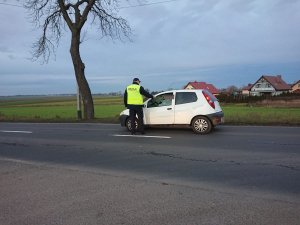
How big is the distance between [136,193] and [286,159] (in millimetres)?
3743

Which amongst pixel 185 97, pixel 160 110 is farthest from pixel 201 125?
pixel 160 110

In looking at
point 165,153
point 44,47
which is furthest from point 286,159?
point 44,47

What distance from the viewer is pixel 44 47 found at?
24.3m

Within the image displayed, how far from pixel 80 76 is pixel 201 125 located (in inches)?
449

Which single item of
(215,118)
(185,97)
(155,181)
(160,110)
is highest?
(185,97)

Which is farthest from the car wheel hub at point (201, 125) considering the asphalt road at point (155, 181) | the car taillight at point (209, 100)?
the asphalt road at point (155, 181)

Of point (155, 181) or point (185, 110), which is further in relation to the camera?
point (185, 110)

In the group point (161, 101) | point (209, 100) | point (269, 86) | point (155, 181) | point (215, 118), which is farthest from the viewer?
point (269, 86)

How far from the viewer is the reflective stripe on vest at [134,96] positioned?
13219 millimetres

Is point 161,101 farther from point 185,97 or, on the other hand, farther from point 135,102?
point 135,102

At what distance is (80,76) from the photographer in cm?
2247

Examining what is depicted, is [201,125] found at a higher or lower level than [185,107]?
lower

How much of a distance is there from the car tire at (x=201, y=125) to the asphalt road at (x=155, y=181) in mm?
1098

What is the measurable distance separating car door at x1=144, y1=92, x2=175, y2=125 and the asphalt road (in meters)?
1.87
